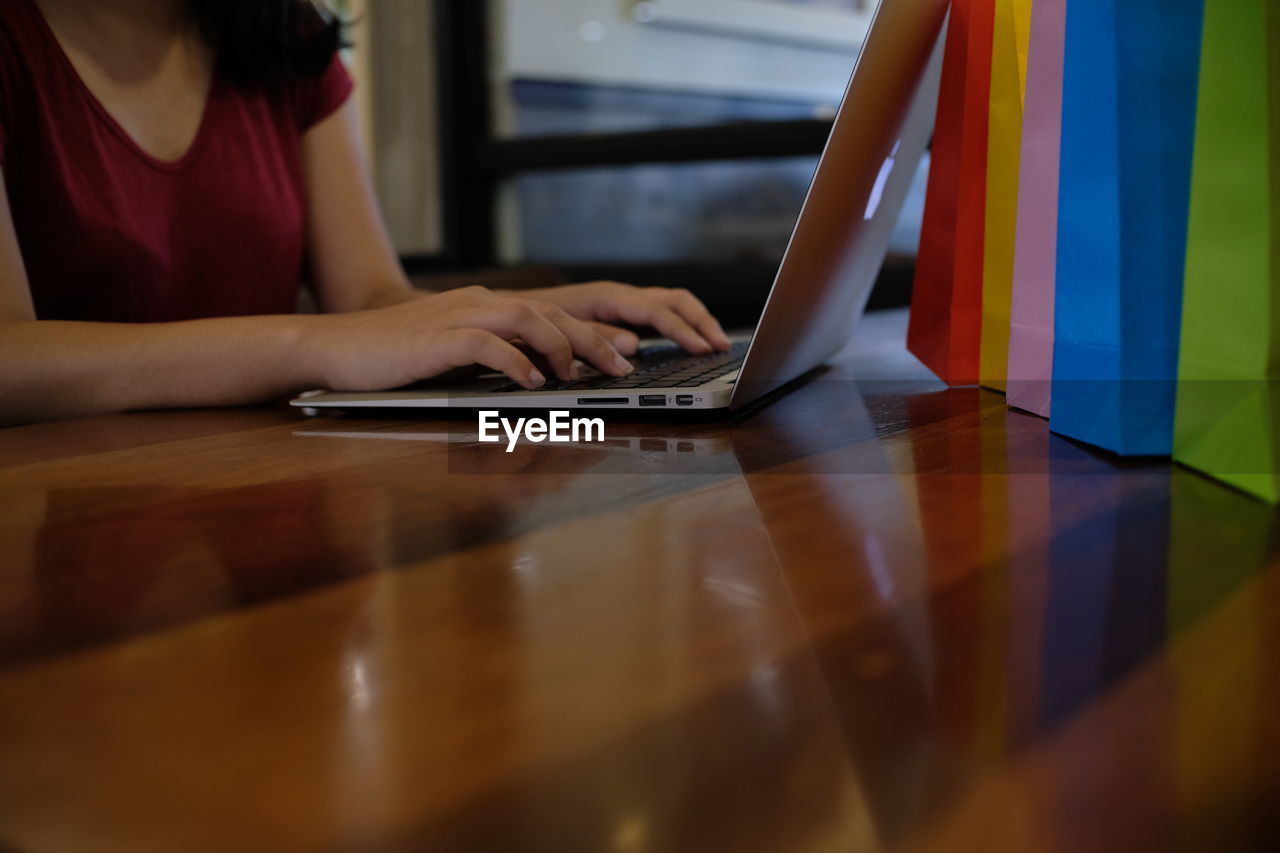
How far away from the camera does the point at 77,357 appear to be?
722mm

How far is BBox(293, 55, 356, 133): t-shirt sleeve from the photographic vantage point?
1.33 m

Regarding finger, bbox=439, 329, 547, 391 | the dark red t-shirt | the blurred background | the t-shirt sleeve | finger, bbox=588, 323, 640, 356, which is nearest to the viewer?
finger, bbox=439, 329, 547, 391

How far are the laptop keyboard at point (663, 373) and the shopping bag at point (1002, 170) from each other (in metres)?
0.16

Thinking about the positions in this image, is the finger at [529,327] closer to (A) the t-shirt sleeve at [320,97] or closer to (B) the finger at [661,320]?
(B) the finger at [661,320]

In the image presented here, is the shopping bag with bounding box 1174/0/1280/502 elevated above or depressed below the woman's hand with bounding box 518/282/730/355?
above

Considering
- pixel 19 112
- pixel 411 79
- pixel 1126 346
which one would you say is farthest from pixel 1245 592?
pixel 411 79

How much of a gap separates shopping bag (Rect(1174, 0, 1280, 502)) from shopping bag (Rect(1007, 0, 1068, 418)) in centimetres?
10

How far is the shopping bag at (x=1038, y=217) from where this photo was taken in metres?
0.53

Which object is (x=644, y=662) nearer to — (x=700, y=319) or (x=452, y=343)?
(x=452, y=343)

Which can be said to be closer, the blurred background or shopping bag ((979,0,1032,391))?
shopping bag ((979,0,1032,391))

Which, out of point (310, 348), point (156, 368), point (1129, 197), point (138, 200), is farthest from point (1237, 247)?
point (138, 200)

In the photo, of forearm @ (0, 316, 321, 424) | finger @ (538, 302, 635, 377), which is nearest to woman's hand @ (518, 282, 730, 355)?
finger @ (538, 302, 635, 377)

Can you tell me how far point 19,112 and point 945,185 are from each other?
0.85 metres

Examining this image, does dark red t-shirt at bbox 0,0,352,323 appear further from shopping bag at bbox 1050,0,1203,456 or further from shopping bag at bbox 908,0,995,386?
shopping bag at bbox 1050,0,1203,456
